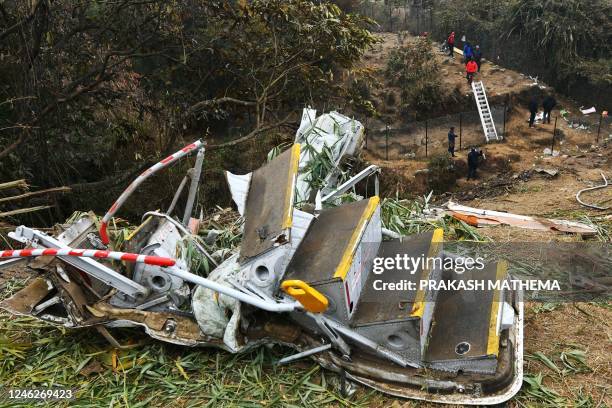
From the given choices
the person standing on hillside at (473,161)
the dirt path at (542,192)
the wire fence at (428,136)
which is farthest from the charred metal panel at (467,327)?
the wire fence at (428,136)

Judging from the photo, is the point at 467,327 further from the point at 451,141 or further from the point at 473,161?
the point at 451,141

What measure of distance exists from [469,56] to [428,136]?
4784 mm

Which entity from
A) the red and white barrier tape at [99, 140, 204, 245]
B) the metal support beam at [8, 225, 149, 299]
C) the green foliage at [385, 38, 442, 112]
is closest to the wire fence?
the green foliage at [385, 38, 442, 112]

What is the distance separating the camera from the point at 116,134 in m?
11.4

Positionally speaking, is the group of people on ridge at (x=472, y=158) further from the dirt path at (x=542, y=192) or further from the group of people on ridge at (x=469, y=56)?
the group of people on ridge at (x=469, y=56)

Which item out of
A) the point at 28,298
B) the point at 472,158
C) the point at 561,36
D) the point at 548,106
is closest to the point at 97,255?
the point at 28,298

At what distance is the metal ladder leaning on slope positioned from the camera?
18906mm

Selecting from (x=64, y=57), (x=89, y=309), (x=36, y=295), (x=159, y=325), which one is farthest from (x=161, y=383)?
(x=64, y=57)

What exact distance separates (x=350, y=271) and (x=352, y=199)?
2240mm

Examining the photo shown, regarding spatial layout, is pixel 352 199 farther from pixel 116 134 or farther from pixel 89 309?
pixel 116 134

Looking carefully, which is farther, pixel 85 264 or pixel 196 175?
pixel 196 175

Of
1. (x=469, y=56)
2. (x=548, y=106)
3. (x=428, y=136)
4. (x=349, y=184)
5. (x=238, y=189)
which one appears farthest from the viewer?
(x=469, y=56)

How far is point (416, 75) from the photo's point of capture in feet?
70.9

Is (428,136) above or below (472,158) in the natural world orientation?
below
